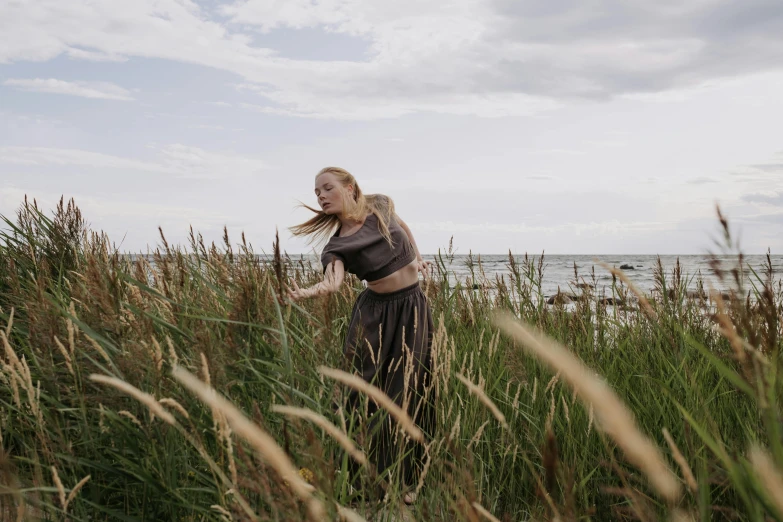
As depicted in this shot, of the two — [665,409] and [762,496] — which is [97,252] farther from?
[762,496]

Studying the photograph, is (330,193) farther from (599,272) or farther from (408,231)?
(599,272)

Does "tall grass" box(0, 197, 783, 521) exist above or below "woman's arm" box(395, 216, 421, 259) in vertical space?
below

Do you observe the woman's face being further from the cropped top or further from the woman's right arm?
the woman's right arm

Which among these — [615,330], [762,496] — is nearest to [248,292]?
[762,496]

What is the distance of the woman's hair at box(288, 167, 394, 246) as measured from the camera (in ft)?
12.7

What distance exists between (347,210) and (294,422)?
97.5 inches

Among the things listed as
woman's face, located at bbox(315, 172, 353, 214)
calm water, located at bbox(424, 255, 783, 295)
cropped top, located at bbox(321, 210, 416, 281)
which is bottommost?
calm water, located at bbox(424, 255, 783, 295)

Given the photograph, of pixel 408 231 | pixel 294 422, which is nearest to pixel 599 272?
pixel 408 231

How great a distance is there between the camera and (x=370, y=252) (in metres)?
3.69

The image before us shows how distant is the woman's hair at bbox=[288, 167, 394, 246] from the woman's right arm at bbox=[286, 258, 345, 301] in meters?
0.42

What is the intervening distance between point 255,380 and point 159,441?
1.12ft

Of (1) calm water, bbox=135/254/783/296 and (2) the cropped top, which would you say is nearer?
(1) calm water, bbox=135/254/783/296

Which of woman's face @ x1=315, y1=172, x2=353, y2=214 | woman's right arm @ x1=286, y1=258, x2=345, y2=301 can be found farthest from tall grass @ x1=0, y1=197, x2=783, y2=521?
woman's face @ x1=315, y1=172, x2=353, y2=214

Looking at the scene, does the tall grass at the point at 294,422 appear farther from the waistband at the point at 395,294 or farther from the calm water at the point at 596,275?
the waistband at the point at 395,294
